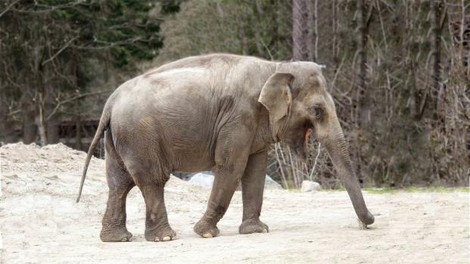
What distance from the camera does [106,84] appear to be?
119 feet

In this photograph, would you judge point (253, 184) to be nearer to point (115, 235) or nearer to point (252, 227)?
point (252, 227)

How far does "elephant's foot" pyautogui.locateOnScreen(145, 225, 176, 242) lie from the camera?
10.8 m

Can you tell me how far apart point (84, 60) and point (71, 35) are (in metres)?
2.11

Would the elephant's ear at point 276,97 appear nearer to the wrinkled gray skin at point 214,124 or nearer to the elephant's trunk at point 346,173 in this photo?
→ the wrinkled gray skin at point 214,124

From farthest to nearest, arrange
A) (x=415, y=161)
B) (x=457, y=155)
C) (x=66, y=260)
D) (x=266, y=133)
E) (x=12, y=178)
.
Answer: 1. (x=415, y=161)
2. (x=457, y=155)
3. (x=12, y=178)
4. (x=266, y=133)
5. (x=66, y=260)

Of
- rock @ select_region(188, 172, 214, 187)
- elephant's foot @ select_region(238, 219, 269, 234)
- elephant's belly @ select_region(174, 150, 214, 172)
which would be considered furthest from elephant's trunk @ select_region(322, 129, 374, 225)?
rock @ select_region(188, 172, 214, 187)

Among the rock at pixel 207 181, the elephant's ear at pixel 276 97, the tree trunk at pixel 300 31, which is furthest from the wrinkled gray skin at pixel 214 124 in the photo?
the tree trunk at pixel 300 31

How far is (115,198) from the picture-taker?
11258 millimetres

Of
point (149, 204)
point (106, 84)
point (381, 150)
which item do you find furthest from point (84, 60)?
point (149, 204)

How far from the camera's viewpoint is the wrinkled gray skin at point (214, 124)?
10.8 m

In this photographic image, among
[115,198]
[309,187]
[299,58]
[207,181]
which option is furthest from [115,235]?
[299,58]

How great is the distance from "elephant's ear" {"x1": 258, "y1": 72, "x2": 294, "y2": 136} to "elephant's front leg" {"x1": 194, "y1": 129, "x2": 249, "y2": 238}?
459 mm

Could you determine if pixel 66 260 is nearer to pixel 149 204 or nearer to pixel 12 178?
pixel 149 204

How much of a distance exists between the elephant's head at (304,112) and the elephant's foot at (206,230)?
1.19 metres
